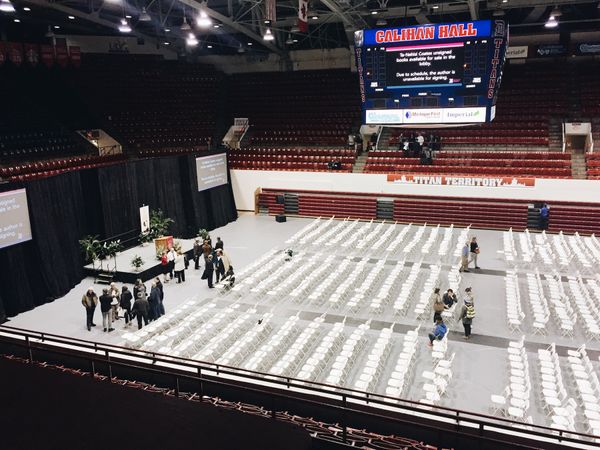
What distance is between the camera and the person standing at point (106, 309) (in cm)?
1138

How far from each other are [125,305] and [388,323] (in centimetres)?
613

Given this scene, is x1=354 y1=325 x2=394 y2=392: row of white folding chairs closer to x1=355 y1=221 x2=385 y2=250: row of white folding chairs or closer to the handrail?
the handrail

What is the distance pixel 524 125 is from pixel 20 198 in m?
21.0

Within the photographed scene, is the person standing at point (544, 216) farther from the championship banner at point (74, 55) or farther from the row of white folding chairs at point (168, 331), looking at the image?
the championship banner at point (74, 55)

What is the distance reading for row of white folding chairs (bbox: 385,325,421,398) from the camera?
8.20 meters

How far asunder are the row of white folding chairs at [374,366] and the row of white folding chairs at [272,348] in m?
1.72

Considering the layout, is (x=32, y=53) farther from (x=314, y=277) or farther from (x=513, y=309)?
(x=513, y=309)

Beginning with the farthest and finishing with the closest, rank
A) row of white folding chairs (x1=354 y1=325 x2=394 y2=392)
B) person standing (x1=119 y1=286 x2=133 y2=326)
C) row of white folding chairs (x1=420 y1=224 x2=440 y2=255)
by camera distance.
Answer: row of white folding chairs (x1=420 y1=224 x2=440 y2=255)
person standing (x1=119 y1=286 x2=133 y2=326)
row of white folding chairs (x1=354 y1=325 x2=394 y2=392)

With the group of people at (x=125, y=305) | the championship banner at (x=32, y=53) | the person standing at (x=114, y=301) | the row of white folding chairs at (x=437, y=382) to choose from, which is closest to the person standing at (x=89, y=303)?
the group of people at (x=125, y=305)

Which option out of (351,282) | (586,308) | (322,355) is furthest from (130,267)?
(586,308)

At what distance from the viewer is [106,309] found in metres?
11.5

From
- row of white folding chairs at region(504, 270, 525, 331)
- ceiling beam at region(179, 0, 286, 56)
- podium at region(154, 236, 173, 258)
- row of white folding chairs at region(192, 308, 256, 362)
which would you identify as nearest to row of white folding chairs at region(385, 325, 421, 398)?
row of white folding chairs at region(504, 270, 525, 331)

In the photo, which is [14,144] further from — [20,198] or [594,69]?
[594,69]

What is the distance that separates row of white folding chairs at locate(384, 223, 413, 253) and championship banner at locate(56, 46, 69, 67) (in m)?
16.7
